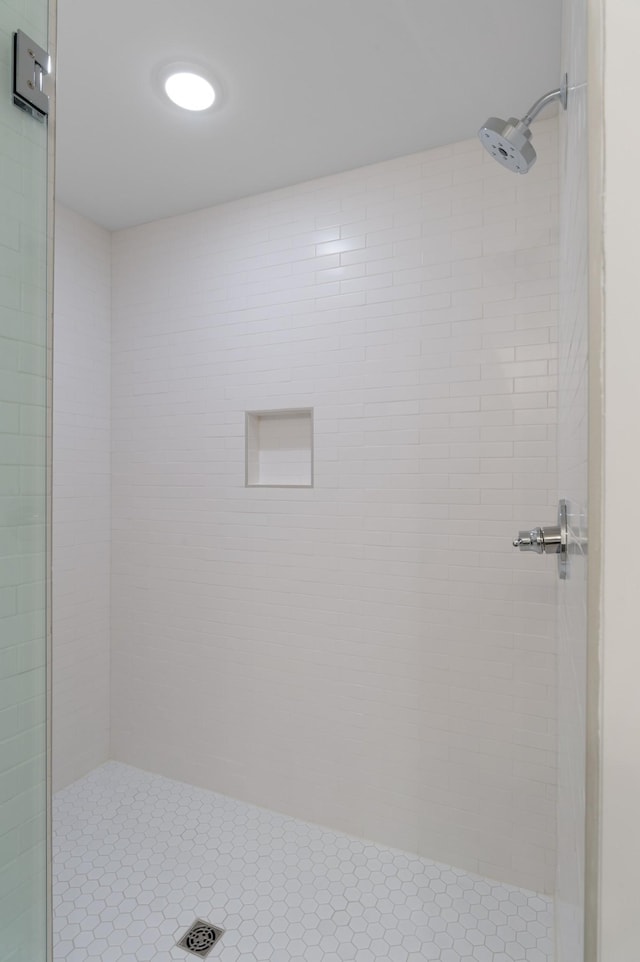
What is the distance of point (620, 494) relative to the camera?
0.30 m

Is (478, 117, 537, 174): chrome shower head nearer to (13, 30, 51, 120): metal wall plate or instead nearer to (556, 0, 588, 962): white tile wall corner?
(556, 0, 588, 962): white tile wall corner

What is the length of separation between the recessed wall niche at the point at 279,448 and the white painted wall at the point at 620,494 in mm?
1776

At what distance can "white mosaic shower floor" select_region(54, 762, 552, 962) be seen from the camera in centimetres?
146

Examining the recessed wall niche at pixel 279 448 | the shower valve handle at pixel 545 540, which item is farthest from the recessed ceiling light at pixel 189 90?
the shower valve handle at pixel 545 540

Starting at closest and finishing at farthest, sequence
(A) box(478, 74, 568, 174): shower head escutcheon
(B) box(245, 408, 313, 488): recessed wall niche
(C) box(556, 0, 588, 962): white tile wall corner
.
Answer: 1. (C) box(556, 0, 588, 962): white tile wall corner
2. (A) box(478, 74, 568, 174): shower head escutcheon
3. (B) box(245, 408, 313, 488): recessed wall niche

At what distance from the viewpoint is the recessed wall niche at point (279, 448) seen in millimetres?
2131

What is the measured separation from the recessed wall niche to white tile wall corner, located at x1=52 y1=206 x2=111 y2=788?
0.81 meters

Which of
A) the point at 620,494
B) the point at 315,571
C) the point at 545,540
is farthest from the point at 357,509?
the point at 620,494

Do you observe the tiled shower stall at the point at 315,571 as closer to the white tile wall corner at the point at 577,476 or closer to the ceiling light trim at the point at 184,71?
the ceiling light trim at the point at 184,71

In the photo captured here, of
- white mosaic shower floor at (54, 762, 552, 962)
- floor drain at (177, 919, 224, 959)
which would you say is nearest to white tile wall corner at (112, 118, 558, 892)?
white mosaic shower floor at (54, 762, 552, 962)

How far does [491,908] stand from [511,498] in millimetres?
1303

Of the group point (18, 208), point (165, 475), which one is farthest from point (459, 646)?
point (18, 208)

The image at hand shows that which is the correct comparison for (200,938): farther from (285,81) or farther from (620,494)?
(285,81)

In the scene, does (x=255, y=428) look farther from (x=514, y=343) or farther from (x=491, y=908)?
(x=491, y=908)
